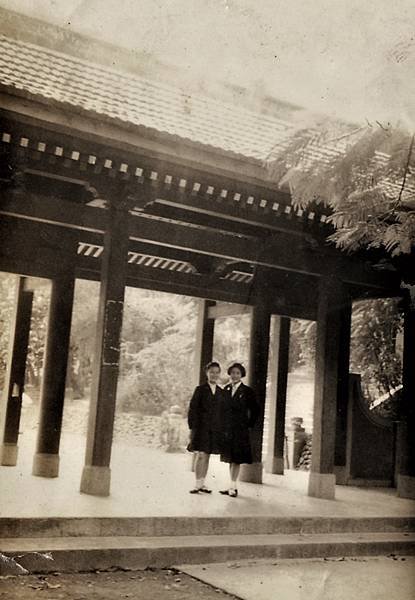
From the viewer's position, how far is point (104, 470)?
320 inches

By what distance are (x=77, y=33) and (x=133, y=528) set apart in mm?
6162

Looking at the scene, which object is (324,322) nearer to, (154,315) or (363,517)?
(363,517)

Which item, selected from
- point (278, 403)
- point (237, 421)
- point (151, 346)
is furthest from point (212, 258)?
point (151, 346)

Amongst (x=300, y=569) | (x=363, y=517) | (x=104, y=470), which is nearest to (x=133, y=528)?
(x=104, y=470)

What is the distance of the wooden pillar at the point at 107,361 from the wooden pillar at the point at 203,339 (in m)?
4.85

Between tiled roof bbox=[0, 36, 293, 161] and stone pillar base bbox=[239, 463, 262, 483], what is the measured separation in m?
5.21

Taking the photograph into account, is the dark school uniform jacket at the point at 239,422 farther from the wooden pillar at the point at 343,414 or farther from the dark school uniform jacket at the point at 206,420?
the wooden pillar at the point at 343,414

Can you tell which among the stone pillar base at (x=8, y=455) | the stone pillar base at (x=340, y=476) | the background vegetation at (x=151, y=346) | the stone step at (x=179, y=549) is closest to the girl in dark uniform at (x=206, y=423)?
the stone step at (x=179, y=549)

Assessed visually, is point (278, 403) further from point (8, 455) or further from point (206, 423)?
point (8, 455)

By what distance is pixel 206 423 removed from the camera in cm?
924

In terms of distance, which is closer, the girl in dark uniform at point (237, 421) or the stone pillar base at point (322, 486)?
the girl in dark uniform at point (237, 421)

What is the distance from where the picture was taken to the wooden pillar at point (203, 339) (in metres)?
13.2

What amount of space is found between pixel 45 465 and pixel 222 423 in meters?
2.80

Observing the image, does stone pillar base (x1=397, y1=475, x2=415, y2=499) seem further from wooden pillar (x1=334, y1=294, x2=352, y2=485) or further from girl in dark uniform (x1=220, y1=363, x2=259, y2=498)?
girl in dark uniform (x1=220, y1=363, x2=259, y2=498)
